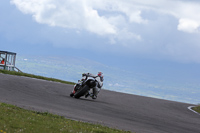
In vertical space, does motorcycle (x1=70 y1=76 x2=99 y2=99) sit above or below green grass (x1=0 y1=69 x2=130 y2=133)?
above

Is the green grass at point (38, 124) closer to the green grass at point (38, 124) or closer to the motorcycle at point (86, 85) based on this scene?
the green grass at point (38, 124)

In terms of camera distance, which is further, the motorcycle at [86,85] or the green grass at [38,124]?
the motorcycle at [86,85]

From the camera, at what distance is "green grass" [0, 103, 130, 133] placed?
33.6ft

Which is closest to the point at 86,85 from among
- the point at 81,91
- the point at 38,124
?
the point at 81,91

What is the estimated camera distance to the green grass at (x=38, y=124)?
10242mm

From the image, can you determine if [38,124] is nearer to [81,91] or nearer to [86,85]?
[86,85]

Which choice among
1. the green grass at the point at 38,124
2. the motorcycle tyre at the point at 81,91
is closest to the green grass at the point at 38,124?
the green grass at the point at 38,124

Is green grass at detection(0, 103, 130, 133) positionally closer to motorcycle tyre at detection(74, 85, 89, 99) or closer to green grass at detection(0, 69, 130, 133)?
green grass at detection(0, 69, 130, 133)

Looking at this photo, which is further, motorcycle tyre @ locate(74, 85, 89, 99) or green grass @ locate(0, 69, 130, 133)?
motorcycle tyre @ locate(74, 85, 89, 99)

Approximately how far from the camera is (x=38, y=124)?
1126 cm

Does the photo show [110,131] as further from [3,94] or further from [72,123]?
[3,94]

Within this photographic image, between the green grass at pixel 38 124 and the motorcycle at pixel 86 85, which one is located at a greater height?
the motorcycle at pixel 86 85

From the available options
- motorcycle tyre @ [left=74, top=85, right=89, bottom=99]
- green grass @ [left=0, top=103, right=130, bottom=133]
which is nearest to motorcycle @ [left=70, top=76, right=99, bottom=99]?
motorcycle tyre @ [left=74, top=85, right=89, bottom=99]

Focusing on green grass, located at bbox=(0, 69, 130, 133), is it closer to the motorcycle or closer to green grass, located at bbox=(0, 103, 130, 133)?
green grass, located at bbox=(0, 103, 130, 133)
